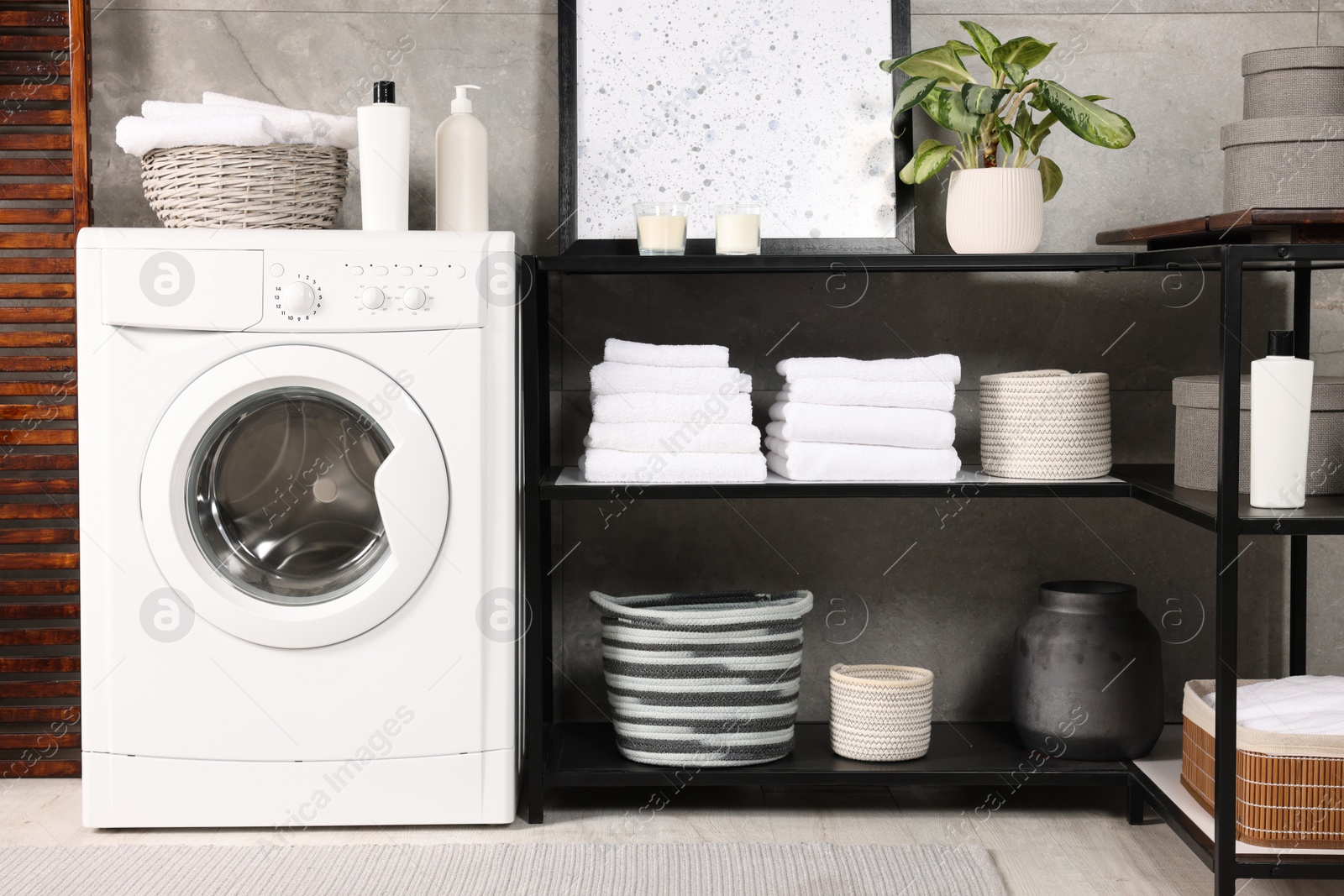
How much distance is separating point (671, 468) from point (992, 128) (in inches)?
29.9

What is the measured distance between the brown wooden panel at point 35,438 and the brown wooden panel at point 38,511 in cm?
11

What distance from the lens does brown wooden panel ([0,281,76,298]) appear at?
2.06 m

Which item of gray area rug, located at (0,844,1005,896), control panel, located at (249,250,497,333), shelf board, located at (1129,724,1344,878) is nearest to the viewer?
shelf board, located at (1129,724,1344,878)

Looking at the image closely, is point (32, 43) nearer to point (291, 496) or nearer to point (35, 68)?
point (35, 68)

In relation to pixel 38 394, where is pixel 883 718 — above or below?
below

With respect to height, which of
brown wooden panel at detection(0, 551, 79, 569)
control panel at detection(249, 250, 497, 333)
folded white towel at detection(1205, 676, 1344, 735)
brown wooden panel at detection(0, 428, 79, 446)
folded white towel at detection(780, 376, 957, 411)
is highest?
control panel at detection(249, 250, 497, 333)

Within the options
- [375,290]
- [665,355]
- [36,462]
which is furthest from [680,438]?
[36,462]

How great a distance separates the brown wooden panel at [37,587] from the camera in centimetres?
209

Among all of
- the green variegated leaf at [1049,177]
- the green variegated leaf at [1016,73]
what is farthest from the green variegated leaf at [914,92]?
the green variegated leaf at [1049,177]

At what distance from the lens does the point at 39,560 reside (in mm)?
2096

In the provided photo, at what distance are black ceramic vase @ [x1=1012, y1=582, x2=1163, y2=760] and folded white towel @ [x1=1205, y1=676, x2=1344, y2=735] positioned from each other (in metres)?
0.17

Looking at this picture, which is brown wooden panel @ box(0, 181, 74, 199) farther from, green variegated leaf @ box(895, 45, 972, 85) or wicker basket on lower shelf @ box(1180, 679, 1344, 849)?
wicker basket on lower shelf @ box(1180, 679, 1344, 849)

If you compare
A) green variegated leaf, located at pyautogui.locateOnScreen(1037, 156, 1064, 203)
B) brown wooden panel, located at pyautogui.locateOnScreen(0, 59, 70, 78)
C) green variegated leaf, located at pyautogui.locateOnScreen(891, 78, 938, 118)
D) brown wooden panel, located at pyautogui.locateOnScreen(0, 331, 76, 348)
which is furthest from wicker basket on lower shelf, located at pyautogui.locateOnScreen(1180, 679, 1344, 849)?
brown wooden panel, located at pyautogui.locateOnScreen(0, 59, 70, 78)

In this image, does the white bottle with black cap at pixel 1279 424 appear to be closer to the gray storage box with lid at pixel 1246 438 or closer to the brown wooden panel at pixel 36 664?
the gray storage box with lid at pixel 1246 438
